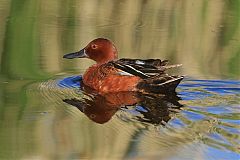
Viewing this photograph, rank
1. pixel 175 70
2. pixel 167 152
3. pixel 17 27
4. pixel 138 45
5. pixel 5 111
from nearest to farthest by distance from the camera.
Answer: pixel 167 152, pixel 5 111, pixel 175 70, pixel 138 45, pixel 17 27

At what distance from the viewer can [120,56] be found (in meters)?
10.3

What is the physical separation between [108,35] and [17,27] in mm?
1421

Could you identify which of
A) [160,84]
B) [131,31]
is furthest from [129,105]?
[131,31]

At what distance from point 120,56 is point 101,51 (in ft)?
3.77

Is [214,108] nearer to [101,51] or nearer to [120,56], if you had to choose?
[101,51]

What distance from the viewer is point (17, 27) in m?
11.8

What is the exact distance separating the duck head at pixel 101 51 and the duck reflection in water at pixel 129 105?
29.2 inches

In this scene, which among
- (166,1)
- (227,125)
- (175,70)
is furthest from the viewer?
(166,1)

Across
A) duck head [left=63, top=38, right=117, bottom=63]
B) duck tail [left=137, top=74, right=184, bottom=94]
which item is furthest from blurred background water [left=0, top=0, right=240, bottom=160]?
duck head [left=63, top=38, right=117, bottom=63]

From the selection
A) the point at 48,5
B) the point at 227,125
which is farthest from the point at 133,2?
the point at 227,125

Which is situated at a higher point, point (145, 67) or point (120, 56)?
point (145, 67)

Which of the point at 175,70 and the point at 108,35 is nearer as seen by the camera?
the point at 175,70

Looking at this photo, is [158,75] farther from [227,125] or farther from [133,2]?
[133,2]

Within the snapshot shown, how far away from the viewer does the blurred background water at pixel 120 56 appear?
6.29 metres
